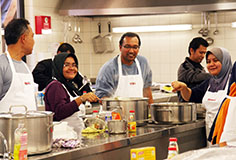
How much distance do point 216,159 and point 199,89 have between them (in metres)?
2.82

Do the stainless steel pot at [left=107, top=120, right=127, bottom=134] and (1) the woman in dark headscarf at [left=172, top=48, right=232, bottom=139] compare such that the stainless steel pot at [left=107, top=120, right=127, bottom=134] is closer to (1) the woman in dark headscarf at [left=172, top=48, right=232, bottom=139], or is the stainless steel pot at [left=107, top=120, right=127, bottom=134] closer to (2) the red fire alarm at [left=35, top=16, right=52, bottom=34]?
(1) the woman in dark headscarf at [left=172, top=48, right=232, bottom=139]

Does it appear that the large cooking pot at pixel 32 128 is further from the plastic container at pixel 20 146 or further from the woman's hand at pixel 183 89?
the woman's hand at pixel 183 89

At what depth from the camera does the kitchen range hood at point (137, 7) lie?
702cm

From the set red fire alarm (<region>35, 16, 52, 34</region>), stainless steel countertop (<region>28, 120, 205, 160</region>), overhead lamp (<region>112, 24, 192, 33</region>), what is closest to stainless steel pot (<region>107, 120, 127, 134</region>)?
stainless steel countertop (<region>28, 120, 205, 160</region>)

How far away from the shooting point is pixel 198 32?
25.6ft

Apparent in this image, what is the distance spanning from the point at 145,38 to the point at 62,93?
4.68 meters

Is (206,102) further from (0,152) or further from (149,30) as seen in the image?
(149,30)

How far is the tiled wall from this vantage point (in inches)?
296

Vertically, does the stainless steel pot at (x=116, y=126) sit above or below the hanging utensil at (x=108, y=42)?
below

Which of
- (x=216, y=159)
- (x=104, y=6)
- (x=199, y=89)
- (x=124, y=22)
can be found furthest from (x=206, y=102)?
(x=124, y=22)

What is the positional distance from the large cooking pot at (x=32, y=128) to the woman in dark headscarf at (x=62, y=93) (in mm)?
723

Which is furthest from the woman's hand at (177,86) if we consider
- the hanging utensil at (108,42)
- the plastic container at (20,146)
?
the hanging utensil at (108,42)

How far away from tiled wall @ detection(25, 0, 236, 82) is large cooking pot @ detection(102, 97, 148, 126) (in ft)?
11.3

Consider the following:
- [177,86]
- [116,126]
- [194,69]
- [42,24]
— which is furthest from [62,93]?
[42,24]
